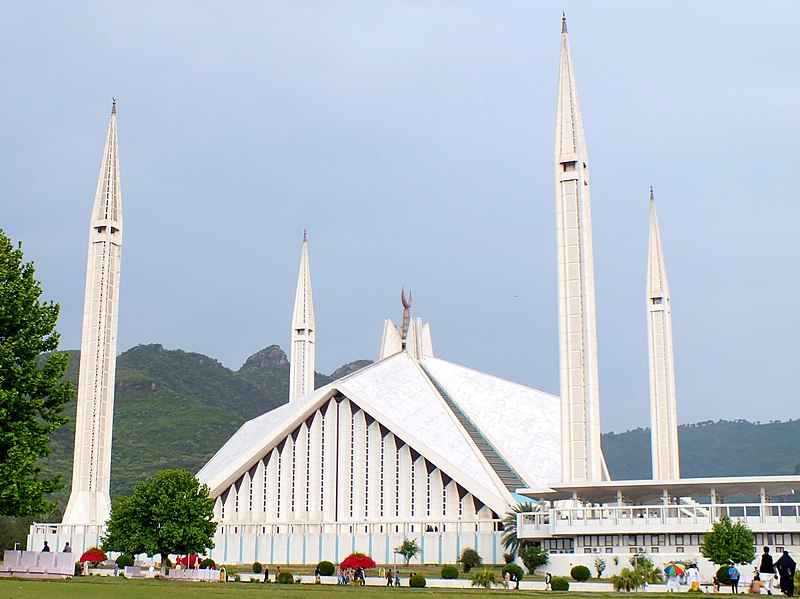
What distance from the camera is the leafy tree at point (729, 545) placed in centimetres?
2255

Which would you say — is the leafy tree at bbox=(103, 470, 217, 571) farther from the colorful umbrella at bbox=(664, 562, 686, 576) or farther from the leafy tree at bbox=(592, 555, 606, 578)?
the colorful umbrella at bbox=(664, 562, 686, 576)

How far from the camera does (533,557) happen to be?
2727cm

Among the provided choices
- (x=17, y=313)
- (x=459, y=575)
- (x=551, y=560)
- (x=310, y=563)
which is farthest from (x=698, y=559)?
(x=17, y=313)

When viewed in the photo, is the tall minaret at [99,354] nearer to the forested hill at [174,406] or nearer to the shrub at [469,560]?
the shrub at [469,560]

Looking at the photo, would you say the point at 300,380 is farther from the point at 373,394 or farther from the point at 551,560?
the point at 551,560

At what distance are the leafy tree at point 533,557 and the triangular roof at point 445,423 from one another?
4850mm

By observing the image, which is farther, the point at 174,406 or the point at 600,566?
the point at 174,406

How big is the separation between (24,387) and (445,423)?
22.5 metres

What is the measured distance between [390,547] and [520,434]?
970 centimetres

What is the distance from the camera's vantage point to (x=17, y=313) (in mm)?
17750

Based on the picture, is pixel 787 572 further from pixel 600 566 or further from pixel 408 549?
pixel 408 549

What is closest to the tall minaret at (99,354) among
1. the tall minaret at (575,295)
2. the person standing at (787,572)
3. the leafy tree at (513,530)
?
the leafy tree at (513,530)

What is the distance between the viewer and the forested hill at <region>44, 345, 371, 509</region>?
251 feet

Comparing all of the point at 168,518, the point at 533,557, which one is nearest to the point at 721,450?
the point at 533,557
